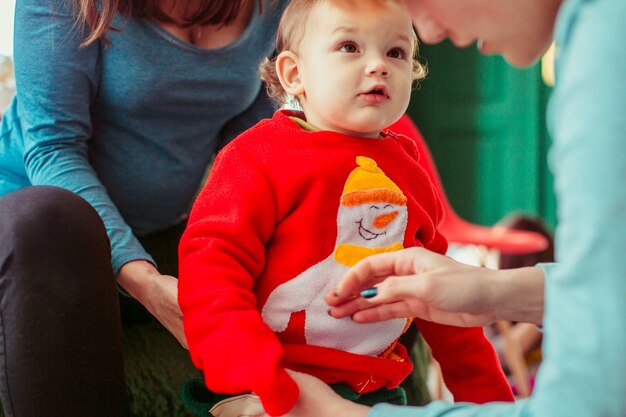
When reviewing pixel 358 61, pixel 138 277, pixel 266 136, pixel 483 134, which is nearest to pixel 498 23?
pixel 358 61

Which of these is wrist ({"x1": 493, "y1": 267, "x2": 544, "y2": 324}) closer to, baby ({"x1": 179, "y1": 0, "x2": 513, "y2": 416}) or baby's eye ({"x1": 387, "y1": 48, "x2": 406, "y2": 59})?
baby ({"x1": 179, "y1": 0, "x2": 513, "y2": 416})

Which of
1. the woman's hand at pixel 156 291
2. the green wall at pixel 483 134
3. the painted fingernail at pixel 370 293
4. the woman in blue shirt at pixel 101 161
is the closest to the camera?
the painted fingernail at pixel 370 293

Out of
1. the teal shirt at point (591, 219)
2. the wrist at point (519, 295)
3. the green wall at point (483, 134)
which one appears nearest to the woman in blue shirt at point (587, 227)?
the teal shirt at point (591, 219)

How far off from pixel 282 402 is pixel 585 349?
14.0 inches

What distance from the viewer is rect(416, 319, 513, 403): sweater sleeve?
46.8 inches

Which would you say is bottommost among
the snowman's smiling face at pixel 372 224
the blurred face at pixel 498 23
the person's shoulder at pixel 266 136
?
the snowman's smiling face at pixel 372 224

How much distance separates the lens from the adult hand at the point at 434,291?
0.91m

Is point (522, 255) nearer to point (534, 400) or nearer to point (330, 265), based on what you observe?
point (330, 265)

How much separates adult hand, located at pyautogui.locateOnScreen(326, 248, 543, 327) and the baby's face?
0.20 m

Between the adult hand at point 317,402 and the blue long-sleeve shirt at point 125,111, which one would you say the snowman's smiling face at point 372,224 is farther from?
the blue long-sleeve shirt at point 125,111

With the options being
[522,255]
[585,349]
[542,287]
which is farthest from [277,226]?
[522,255]

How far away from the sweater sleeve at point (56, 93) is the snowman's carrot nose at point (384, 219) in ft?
1.45

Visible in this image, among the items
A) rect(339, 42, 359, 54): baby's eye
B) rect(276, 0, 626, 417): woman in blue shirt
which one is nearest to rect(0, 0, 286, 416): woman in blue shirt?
rect(339, 42, 359, 54): baby's eye

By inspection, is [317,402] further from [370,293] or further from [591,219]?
[591,219]
